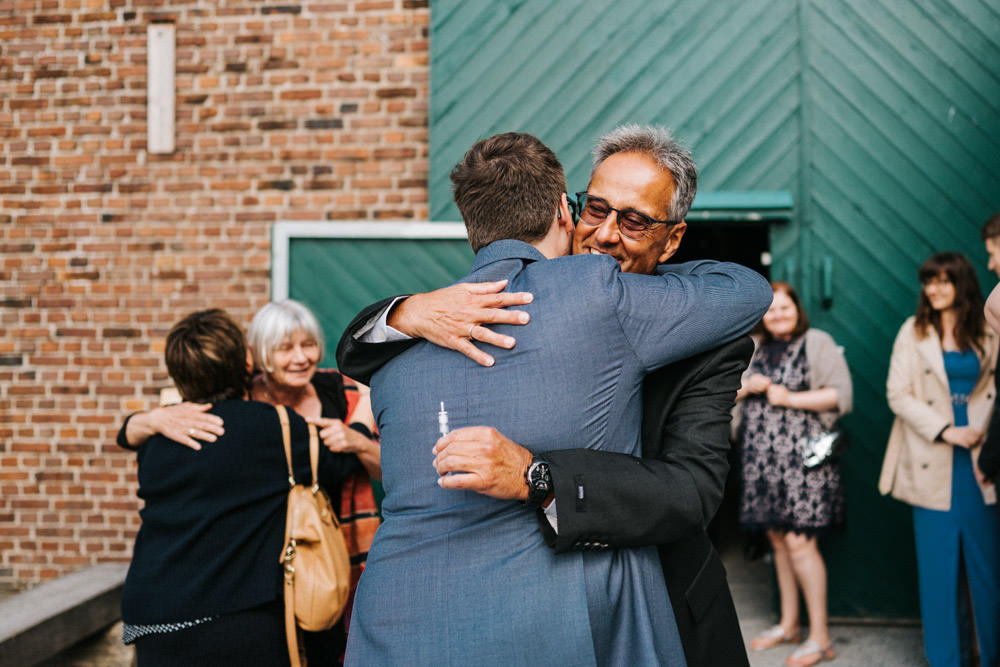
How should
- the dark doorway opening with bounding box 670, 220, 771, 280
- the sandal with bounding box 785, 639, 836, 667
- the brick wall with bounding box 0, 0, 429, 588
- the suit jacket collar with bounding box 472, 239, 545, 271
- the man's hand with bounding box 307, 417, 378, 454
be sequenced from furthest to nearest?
the dark doorway opening with bounding box 670, 220, 771, 280 < the brick wall with bounding box 0, 0, 429, 588 < the sandal with bounding box 785, 639, 836, 667 < the man's hand with bounding box 307, 417, 378, 454 < the suit jacket collar with bounding box 472, 239, 545, 271

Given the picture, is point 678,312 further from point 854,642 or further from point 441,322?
point 854,642

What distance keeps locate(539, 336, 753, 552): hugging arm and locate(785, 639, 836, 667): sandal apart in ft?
9.99

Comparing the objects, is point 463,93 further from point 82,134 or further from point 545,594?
point 545,594

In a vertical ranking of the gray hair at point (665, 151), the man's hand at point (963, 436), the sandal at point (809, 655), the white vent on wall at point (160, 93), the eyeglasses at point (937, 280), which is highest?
the white vent on wall at point (160, 93)

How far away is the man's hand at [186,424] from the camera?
2369mm

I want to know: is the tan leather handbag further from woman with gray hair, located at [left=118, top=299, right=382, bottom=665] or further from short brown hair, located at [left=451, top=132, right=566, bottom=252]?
short brown hair, located at [left=451, top=132, right=566, bottom=252]

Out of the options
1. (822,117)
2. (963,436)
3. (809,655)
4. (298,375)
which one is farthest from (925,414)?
(298,375)

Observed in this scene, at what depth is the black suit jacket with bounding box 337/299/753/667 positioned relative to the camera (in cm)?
132

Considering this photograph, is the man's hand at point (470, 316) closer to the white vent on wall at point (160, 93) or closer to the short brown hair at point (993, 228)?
the short brown hair at point (993, 228)

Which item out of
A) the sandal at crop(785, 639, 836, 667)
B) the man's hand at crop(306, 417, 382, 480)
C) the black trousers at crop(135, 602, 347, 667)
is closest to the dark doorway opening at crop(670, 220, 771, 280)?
the sandal at crop(785, 639, 836, 667)

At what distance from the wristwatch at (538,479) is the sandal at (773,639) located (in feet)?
11.1

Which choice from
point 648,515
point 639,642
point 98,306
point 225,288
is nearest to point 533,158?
point 648,515

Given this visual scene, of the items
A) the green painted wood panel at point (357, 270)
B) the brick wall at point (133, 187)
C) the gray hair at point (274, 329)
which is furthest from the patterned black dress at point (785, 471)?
the gray hair at point (274, 329)

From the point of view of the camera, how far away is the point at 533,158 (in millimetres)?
1519
